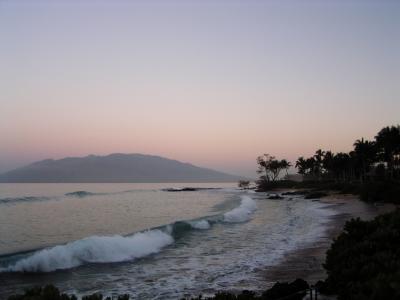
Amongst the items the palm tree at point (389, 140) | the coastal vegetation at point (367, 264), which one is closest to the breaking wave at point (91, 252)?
the coastal vegetation at point (367, 264)

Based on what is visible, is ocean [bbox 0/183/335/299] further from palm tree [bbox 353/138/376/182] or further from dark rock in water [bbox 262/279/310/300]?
palm tree [bbox 353/138/376/182]

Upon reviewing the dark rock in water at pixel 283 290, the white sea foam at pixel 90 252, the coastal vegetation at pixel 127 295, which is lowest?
the white sea foam at pixel 90 252

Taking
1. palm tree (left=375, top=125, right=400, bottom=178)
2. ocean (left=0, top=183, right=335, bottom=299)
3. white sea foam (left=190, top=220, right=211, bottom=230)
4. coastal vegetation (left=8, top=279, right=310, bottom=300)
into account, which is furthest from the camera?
palm tree (left=375, top=125, right=400, bottom=178)

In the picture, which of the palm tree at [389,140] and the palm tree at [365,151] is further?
the palm tree at [365,151]

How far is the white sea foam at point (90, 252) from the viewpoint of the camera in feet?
55.1

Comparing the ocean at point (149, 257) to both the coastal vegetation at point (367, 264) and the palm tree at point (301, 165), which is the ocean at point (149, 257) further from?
the palm tree at point (301, 165)

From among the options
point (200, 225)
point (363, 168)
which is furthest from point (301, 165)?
point (200, 225)

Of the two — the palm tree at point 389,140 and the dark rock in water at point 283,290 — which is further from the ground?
the palm tree at point 389,140

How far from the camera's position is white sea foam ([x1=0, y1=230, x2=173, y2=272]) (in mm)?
16797

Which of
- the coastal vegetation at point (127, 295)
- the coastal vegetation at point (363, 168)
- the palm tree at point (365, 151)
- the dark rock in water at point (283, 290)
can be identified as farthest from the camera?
the palm tree at point (365, 151)

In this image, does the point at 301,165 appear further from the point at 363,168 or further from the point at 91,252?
the point at 91,252

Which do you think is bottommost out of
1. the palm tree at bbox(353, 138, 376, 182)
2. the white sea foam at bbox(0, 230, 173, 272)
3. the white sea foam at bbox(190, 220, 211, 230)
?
the white sea foam at bbox(190, 220, 211, 230)

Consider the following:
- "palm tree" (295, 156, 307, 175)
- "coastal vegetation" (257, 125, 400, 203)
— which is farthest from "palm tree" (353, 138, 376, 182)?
"palm tree" (295, 156, 307, 175)

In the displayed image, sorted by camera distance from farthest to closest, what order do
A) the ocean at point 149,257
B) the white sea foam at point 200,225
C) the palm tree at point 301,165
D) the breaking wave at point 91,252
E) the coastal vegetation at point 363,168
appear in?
the palm tree at point 301,165
the coastal vegetation at point 363,168
the white sea foam at point 200,225
the breaking wave at point 91,252
the ocean at point 149,257
